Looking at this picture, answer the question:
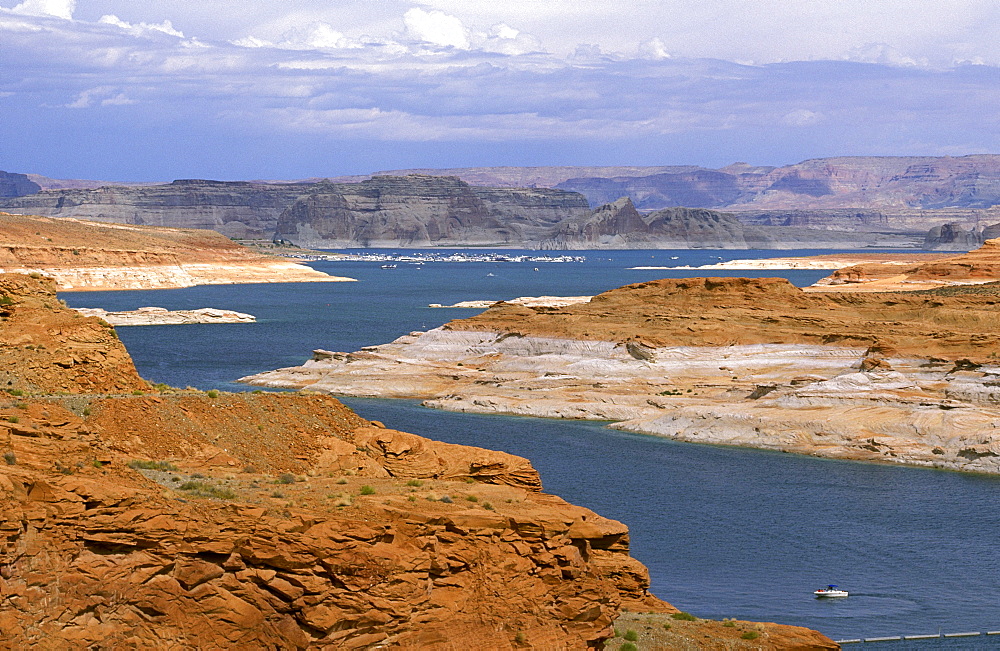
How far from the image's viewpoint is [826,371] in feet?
196

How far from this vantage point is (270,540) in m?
→ 14.6

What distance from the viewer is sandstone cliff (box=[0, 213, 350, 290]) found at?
13650 cm

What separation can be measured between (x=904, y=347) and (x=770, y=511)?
83.9 ft

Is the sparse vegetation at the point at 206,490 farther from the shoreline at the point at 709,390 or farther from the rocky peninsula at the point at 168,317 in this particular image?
the rocky peninsula at the point at 168,317

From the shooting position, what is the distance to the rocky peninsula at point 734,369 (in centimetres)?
4822

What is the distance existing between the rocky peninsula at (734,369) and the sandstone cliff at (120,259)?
65878 millimetres

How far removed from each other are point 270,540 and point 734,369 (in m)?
50.9

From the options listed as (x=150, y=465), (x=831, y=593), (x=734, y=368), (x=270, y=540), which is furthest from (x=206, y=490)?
(x=734, y=368)

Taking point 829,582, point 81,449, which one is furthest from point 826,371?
point 81,449

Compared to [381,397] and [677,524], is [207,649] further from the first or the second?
[381,397]

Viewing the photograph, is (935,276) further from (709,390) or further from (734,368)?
(709,390)

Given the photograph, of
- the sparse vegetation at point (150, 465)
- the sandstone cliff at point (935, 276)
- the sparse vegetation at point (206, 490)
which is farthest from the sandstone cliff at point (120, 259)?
the sparse vegetation at point (206, 490)

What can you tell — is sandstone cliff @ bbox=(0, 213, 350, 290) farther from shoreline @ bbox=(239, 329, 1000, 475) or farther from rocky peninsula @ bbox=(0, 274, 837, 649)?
rocky peninsula @ bbox=(0, 274, 837, 649)

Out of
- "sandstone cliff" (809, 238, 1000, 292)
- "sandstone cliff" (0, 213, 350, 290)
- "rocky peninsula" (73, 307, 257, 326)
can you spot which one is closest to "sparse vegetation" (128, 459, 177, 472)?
"rocky peninsula" (73, 307, 257, 326)
